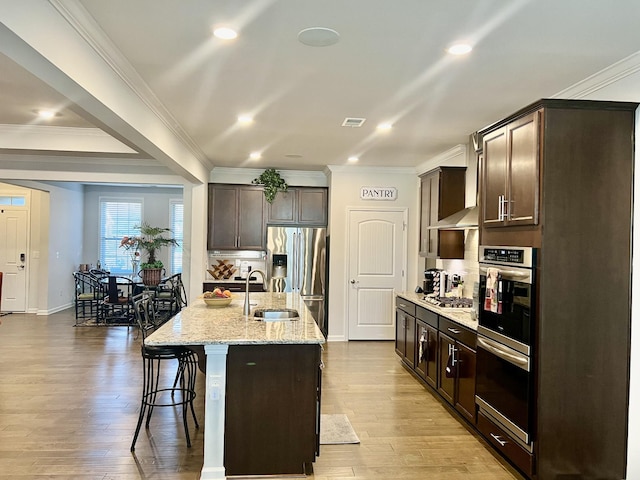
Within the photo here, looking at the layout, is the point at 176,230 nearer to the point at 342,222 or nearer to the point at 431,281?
the point at 342,222

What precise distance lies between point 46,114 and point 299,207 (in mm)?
3839

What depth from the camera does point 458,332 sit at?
3877 mm

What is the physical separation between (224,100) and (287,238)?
340 centimetres

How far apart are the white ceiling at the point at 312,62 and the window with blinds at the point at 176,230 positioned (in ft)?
16.8

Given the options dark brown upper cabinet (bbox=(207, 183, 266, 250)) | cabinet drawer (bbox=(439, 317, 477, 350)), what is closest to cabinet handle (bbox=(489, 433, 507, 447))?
cabinet drawer (bbox=(439, 317, 477, 350))

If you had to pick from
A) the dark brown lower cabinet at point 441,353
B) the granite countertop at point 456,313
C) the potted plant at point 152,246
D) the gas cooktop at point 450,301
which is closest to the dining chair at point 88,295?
the potted plant at point 152,246

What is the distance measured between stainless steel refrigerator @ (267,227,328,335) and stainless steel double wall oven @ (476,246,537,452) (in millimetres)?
3819

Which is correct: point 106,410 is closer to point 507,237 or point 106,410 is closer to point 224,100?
point 224,100

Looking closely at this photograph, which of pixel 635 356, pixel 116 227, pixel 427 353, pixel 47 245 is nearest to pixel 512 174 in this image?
pixel 635 356

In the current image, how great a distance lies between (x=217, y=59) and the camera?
2984mm

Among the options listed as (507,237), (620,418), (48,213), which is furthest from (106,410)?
(48,213)

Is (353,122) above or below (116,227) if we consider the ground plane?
above

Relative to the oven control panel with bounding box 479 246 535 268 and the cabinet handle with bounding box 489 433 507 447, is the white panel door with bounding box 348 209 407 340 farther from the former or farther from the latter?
the cabinet handle with bounding box 489 433 507 447

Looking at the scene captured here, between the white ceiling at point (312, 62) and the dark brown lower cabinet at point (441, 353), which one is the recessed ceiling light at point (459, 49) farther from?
the dark brown lower cabinet at point (441, 353)
